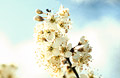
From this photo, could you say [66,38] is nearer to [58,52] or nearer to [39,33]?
[58,52]

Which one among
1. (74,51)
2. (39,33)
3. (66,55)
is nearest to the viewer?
(66,55)

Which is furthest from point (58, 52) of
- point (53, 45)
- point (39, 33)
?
point (39, 33)

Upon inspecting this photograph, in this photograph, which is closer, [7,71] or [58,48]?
[7,71]

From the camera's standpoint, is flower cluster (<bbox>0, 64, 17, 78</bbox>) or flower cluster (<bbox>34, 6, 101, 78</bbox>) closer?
flower cluster (<bbox>0, 64, 17, 78</bbox>)

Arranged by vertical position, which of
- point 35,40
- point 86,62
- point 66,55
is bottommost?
point 86,62

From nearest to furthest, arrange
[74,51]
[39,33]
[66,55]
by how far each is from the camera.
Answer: [66,55] → [74,51] → [39,33]

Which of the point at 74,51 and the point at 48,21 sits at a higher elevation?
the point at 48,21

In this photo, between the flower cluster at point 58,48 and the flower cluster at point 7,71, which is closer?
the flower cluster at point 7,71

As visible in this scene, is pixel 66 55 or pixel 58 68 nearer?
pixel 66 55
